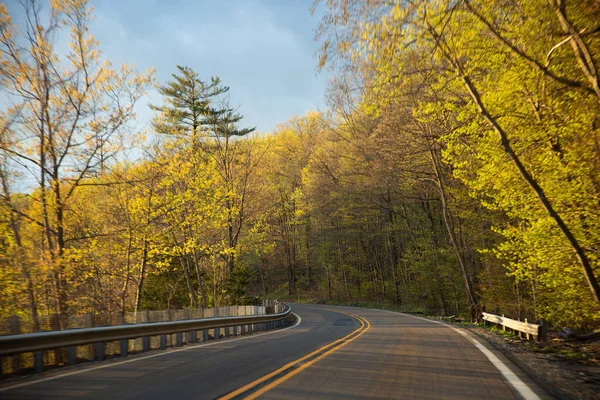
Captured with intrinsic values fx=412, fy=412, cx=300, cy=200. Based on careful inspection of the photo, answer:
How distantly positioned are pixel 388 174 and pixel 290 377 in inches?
903

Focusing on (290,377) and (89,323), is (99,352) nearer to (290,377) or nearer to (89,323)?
(89,323)

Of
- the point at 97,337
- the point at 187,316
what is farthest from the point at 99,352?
the point at 187,316

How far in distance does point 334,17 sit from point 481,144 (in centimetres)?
673

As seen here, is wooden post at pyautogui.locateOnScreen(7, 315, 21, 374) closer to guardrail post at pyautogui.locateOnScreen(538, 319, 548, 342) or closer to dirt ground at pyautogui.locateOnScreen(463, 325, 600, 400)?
dirt ground at pyautogui.locateOnScreen(463, 325, 600, 400)

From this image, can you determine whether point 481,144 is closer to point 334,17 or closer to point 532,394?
point 334,17

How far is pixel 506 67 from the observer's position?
35.1ft

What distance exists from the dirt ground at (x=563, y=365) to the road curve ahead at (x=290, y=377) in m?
0.32

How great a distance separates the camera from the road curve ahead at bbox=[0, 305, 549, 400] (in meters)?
4.83

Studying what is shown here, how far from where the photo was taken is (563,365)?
7414 mm

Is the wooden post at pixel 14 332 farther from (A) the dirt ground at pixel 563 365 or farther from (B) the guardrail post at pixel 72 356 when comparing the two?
(A) the dirt ground at pixel 563 365

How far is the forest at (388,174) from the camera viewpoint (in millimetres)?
9133

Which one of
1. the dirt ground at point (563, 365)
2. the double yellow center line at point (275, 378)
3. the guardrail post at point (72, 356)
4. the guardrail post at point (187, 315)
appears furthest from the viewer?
the guardrail post at point (187, 315)

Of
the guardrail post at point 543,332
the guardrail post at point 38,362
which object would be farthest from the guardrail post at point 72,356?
the guardrail post at point 543,332

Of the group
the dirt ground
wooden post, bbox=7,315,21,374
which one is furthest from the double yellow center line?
wooden post, bbox=7,315,21,374
